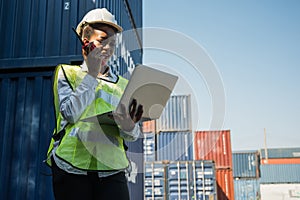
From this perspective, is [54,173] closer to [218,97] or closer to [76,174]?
[76,174]

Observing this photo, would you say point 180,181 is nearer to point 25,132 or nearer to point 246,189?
point 25,132

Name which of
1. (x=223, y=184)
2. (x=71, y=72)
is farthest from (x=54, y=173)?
(x=223, y=184)

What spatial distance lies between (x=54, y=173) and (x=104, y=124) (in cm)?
37

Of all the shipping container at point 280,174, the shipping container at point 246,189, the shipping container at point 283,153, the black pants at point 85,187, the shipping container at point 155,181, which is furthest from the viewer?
the shipping container at point 283,153

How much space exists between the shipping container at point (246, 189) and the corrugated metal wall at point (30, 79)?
95.9 feet

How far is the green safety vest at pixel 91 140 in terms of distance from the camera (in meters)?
1.88

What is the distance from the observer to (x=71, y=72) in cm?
206

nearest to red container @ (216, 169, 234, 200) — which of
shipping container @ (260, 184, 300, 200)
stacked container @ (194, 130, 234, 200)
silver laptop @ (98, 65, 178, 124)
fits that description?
stacked container @ (194, 130, 234, 200)

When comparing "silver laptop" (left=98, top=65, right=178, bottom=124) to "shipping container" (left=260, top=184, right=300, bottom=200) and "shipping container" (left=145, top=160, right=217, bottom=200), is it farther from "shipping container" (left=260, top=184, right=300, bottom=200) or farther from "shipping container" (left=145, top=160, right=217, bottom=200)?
"shipping container" (left=260, top=184, right=300, bottom=200)

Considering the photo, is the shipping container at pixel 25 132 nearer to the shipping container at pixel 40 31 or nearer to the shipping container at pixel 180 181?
the shipping container at pixel 40 31

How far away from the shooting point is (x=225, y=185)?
2097cm

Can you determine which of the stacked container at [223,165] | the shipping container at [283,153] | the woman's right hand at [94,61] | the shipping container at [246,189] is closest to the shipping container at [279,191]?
the shipping container at [246,189]

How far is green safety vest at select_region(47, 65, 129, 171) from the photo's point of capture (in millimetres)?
1882

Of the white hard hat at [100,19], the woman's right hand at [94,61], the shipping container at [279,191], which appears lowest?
the shipping container at [279,191]
